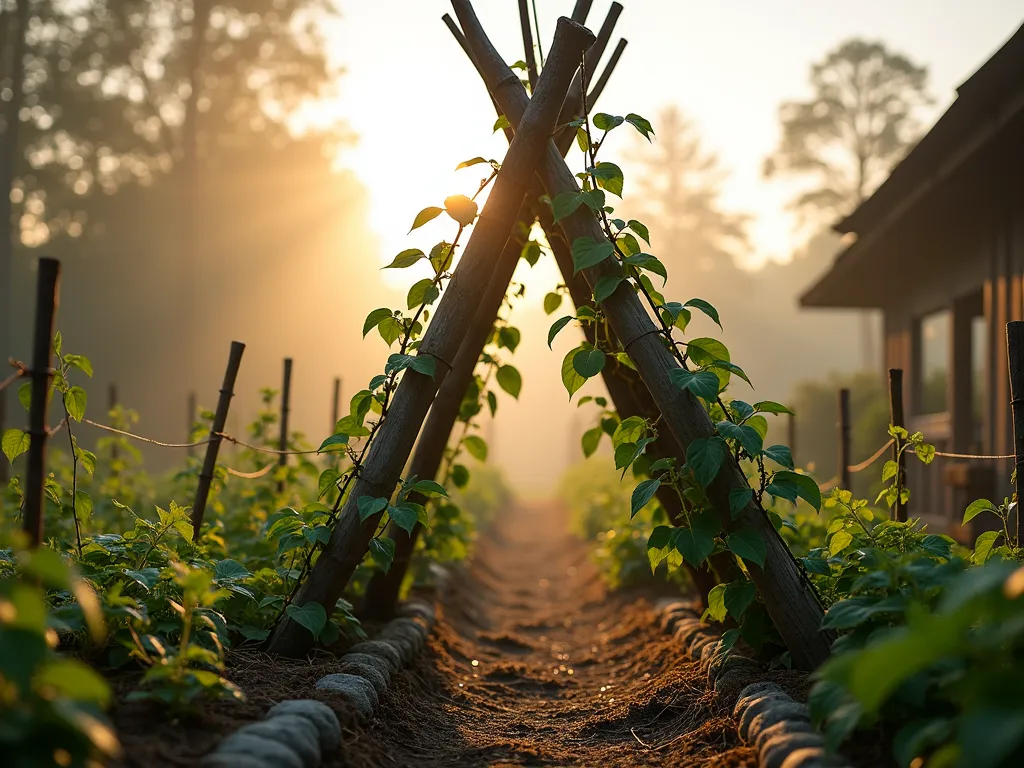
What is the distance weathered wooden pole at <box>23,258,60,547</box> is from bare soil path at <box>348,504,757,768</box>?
1.11 m

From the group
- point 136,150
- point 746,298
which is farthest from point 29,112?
point 746,298

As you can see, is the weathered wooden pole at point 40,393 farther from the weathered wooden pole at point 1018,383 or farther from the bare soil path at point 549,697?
the weathered wooden pole at point 1018,383

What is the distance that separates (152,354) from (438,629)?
22.4 m

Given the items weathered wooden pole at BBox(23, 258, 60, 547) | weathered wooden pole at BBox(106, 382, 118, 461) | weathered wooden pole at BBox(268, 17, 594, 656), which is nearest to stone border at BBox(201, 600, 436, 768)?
weathered wooden pole at BBox(268, 17, 594, 656)

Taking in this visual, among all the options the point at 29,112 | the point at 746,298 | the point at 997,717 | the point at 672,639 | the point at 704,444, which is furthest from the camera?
the point at 746,298

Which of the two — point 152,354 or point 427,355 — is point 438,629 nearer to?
point 427,355

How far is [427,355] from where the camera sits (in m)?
3.64

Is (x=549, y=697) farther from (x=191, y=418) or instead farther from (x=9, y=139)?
(x=9, y=139)

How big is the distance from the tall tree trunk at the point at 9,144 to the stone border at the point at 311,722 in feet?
62.1

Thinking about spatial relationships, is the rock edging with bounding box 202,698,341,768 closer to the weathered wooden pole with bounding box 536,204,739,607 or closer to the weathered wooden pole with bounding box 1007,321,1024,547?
the weathered wooden pole with bounding box 536,204,739,607

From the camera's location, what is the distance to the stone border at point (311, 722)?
88.8 inches

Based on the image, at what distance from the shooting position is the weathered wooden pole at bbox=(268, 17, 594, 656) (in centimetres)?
356

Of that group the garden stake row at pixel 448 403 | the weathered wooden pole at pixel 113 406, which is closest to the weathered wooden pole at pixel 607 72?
the garden stake row at pixel 448 403

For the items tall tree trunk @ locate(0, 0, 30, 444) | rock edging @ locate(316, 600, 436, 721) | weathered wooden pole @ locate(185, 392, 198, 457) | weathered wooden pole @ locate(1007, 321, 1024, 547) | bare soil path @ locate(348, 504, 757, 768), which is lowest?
bare soil path @ locate(348, 504, 757, 768)
